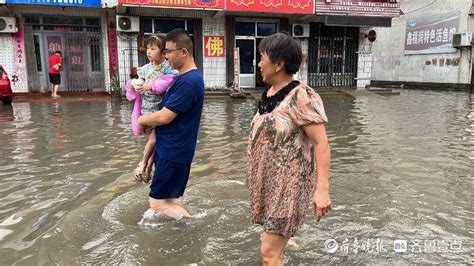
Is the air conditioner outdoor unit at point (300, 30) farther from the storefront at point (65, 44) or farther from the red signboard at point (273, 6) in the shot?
the storefront at point (65, 44)

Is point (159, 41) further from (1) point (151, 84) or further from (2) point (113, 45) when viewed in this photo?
(2) point (113, 45)

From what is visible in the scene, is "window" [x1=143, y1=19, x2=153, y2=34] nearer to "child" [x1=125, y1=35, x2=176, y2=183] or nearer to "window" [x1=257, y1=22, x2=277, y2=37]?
"window" [x1=257, y1=22, x2=277, y2=37]

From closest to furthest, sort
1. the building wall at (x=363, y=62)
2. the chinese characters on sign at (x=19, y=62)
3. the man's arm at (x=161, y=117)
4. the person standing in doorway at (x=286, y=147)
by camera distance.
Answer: the person standing in doorway at (x=286, y=147) → the man's arm at (x=161, y=117) → the chinese characters on sign at (x=19, y=62) → the building wall at (x=363, y=62)

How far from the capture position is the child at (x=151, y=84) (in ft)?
11.8

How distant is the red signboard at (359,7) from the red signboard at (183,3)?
4215 millimetres

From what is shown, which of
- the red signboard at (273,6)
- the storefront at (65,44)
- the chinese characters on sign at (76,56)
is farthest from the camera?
the chinese characters on sign at (76,56)

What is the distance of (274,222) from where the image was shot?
2518 millimetres

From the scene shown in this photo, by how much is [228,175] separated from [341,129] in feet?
13.8

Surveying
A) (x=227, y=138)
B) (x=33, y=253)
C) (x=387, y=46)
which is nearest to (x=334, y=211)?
(x=33, y=253)

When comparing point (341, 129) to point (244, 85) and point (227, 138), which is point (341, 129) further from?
point (244, 85)

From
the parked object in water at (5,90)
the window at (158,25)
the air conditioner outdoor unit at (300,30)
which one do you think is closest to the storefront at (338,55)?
the air conditioner outdoor unit at (300,30)

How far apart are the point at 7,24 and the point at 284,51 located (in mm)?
14924

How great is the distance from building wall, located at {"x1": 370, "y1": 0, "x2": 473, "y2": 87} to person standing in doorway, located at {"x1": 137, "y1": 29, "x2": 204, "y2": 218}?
2032 centimetres

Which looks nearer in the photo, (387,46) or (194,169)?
(194,169)
